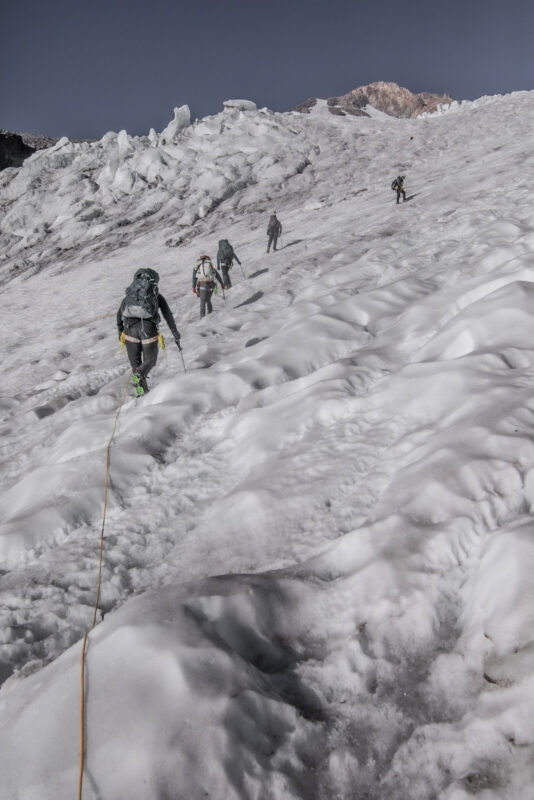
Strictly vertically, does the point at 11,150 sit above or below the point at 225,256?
above

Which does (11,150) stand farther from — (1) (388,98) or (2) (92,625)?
(1) (388,98)

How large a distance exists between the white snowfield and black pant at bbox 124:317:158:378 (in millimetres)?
582

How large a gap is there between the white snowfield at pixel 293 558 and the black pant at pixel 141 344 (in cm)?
58

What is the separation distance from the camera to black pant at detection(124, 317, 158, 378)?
7859 millimetres

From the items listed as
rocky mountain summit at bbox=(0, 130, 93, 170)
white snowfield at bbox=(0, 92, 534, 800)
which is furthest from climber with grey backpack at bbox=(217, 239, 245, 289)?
rocky mountain summit at bbox=(0, 130, 93, 170)

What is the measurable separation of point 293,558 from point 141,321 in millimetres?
5219

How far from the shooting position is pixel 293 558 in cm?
365

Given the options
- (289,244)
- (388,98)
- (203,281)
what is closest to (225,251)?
(203,281)

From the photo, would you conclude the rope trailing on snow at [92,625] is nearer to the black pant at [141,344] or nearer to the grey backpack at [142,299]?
the black pant at [141,344]

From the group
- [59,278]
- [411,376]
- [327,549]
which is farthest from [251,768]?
[59,278]

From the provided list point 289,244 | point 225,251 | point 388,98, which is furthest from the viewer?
point 388,98

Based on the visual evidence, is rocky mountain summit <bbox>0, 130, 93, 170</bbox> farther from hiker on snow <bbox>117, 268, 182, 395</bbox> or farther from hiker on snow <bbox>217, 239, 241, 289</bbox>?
hiker on snow <bbox>117, 268, 182, 395</bbox>

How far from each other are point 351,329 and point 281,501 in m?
4.68

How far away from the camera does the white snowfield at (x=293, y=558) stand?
2.16 m
